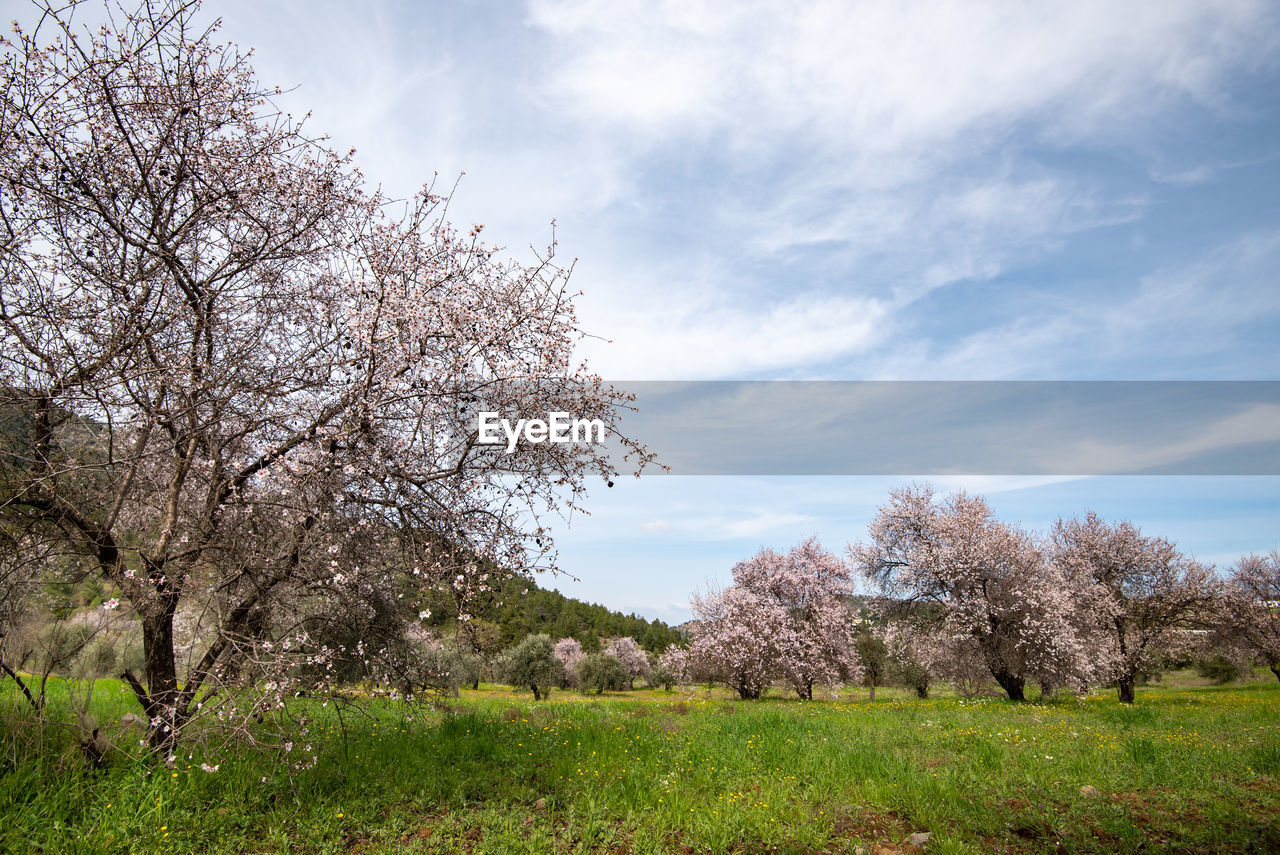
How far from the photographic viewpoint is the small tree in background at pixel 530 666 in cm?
3822

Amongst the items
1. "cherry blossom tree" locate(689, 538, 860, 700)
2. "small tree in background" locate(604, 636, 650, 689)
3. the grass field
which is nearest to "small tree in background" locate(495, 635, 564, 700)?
"cherry blossom tree" locate(689, 538, 860, 700)

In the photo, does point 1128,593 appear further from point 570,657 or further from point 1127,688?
point 570,657

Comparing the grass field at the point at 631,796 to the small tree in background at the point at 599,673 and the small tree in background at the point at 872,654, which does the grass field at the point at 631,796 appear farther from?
the small tree in background at the point at 599,673

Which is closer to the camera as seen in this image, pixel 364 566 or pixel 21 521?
pixel 21 521

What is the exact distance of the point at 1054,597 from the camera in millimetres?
20984

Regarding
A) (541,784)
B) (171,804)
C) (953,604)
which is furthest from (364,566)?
(953,604)

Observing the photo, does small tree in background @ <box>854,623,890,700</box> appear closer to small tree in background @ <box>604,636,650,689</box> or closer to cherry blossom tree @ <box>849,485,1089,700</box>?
cherry blossom tree @ <box>849,485,1089,700</box>

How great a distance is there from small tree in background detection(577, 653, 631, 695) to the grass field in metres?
39.1

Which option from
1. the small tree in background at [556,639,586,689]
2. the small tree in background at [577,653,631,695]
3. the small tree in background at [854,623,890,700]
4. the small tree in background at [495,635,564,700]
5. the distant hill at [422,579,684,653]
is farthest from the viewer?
the distant hill at [422,579,684,653]

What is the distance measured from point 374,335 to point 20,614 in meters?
5.26

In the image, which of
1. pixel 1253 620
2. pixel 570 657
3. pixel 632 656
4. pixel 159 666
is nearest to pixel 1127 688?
pixel 1253 620

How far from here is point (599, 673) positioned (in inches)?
1794

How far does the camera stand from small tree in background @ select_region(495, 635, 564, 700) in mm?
38219

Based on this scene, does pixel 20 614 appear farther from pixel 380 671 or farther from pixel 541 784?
pixel 541 784
